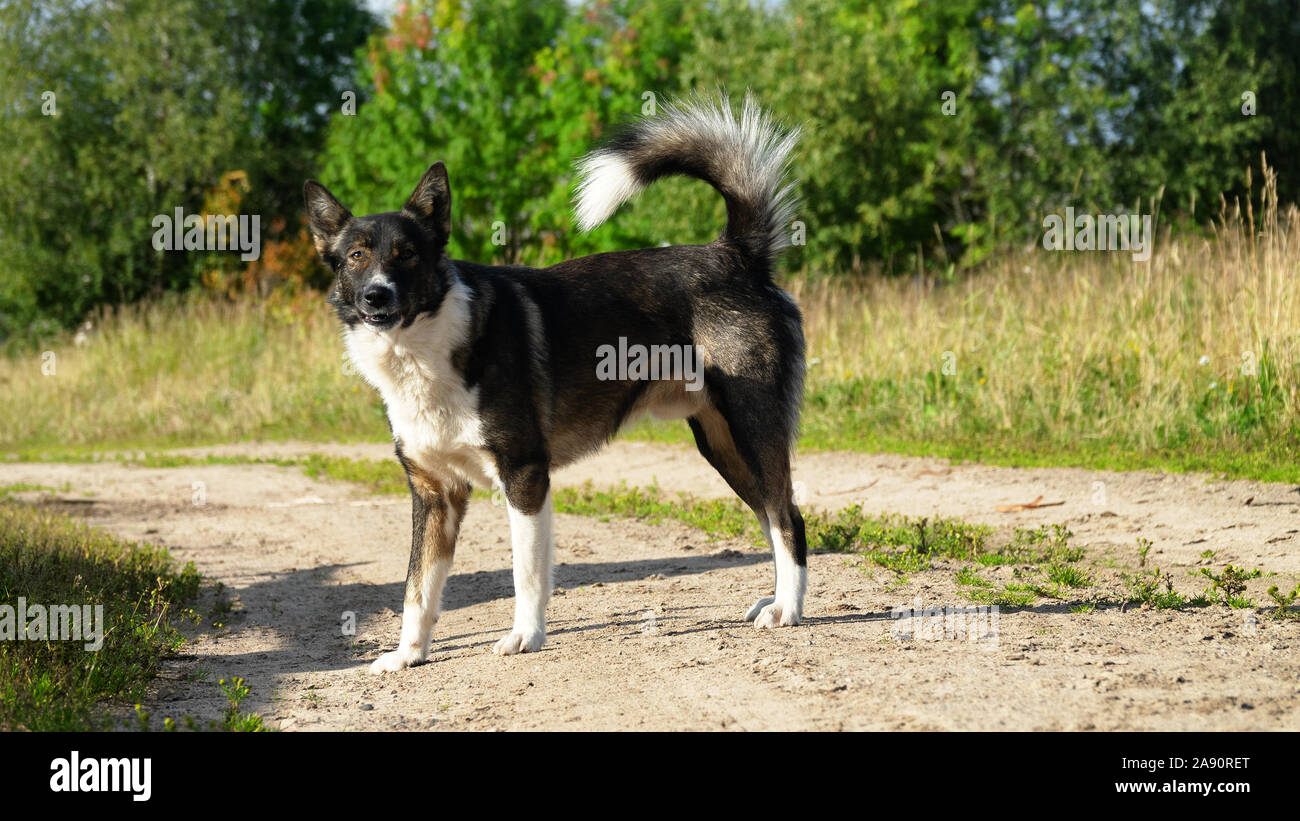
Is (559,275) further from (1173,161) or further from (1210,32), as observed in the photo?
(1210,32)

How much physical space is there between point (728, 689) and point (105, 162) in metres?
24.9

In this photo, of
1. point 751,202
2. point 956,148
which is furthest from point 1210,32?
point 751,202

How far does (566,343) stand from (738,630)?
1.54 m

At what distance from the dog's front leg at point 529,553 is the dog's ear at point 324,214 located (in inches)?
53.9

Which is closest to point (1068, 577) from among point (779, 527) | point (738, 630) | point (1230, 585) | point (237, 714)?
point (1230, 585)

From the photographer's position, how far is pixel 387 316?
5004mm

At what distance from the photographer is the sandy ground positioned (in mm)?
4113

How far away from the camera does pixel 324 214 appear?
5309mm

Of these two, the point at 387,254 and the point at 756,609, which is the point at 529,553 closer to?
the point at 756,609

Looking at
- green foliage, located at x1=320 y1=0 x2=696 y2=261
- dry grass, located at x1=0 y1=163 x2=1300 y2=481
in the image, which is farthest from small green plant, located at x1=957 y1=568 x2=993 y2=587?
green foliage, located at x1=320 y1=0 x2=696 y2=261

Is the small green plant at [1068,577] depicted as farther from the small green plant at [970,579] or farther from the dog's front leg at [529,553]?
the dog's front leg at [529,553]

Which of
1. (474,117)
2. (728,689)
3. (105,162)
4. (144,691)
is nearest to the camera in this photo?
(728,689)

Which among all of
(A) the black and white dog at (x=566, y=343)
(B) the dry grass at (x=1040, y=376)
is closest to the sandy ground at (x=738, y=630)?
(A) the black and white dog at (x=566, y=343)

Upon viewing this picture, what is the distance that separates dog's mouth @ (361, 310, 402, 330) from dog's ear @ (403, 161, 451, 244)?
527 mm
